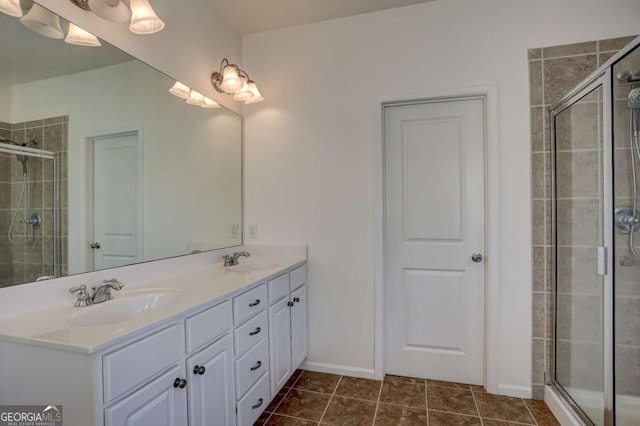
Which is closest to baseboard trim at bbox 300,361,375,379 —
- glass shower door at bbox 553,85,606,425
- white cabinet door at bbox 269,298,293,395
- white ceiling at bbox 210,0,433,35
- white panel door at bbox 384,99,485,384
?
white panel door at bbox 384,99,485,384

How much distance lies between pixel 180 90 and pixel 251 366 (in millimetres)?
1672

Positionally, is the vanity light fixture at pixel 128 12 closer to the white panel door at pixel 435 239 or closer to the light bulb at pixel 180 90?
A: the light bulb at pixel 180 90

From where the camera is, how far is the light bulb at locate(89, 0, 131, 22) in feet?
4.24

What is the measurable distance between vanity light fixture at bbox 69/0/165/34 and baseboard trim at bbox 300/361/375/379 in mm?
2346

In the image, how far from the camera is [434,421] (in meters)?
1.72

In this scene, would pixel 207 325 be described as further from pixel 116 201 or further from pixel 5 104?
pixel 5 104

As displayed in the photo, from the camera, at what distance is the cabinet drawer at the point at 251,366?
1.48 metres

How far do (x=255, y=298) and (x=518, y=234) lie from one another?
1.71m

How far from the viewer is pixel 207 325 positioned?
1.27 metres

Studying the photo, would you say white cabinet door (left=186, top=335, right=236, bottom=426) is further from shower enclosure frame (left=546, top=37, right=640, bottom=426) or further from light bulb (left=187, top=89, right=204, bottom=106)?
shower enclosure frame (left=546, top=37, right=640, bottom=426)

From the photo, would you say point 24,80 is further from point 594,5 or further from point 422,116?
point 594,5

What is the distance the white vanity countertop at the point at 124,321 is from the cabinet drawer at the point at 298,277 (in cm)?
24

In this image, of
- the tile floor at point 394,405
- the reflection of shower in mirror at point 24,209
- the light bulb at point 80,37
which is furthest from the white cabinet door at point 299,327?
the light bulb at point 80,37

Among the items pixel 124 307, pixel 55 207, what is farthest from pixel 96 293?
pixel 55 207
